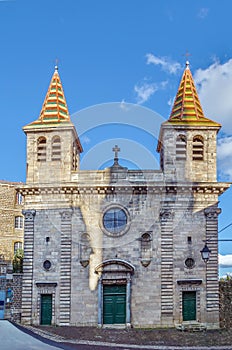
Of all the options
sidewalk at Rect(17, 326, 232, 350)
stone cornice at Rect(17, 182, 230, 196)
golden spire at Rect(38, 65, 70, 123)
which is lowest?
sidewalk at Rect(17, 326, 232, 350)

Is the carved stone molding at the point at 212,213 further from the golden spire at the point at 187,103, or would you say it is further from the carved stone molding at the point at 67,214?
the carved stone molding at the point at 67,214

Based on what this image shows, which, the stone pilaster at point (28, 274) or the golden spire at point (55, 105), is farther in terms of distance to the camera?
the golden spire at point (55, 105)

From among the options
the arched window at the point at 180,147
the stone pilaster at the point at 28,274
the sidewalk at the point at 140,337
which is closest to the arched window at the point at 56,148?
the stone pilaster at the point at 28,274

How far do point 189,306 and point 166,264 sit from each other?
2271 millimetres

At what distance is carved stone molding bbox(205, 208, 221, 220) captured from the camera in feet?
81.5

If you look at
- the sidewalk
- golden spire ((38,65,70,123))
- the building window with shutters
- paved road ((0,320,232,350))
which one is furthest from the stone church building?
the building window with shutters

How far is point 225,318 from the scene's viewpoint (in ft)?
77.9

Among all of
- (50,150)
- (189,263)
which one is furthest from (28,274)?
(189,263)

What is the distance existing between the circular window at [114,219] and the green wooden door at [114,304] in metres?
2.84

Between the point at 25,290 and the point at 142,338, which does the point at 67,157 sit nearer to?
the point at 25,290

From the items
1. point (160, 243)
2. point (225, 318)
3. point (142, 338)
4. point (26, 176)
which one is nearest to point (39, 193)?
point (26, 176)

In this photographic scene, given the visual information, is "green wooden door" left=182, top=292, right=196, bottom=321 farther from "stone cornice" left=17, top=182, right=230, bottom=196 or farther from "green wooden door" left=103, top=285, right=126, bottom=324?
"stone cornice" left=17, top=182, right=230, bottom=196

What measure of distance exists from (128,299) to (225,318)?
15.2 ft

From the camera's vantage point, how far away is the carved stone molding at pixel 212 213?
81.5 feet
